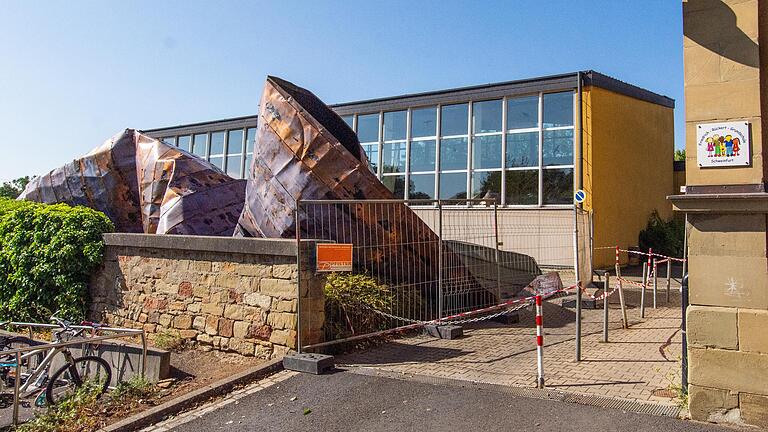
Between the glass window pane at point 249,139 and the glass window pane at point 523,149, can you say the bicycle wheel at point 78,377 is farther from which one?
the glass window pane at point 249,139

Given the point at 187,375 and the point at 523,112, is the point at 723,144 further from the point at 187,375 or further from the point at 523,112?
the point at 523,112

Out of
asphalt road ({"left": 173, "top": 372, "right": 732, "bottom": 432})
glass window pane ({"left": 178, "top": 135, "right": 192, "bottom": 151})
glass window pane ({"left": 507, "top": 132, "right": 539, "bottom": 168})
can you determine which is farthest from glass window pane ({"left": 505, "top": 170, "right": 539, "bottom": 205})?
glass window pane ({"left": 178, "top": 135, "right": 192, "bottom": 151})

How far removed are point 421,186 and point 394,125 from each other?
2719 mm

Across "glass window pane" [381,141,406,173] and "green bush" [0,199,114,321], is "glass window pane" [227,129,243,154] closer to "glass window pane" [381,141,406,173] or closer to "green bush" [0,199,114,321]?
"glass window pane" [381,141,406,173]

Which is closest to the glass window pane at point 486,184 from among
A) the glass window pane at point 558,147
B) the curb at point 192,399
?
the glass window pane at point 558,147

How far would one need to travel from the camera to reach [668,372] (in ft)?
20.5

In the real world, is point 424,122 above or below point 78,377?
above

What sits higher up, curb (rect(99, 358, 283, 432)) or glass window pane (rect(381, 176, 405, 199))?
glass window pane (rect(381, 176, 405, 199))

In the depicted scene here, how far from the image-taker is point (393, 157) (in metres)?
22.3

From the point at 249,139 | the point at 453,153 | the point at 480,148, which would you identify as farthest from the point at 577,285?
the point at 249,139

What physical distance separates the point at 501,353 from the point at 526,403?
2203 millimetres

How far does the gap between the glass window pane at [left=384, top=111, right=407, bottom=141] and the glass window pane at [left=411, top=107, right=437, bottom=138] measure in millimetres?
458

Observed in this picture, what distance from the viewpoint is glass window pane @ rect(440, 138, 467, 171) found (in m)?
20.4

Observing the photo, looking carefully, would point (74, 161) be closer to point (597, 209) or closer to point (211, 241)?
point (211, 241)
